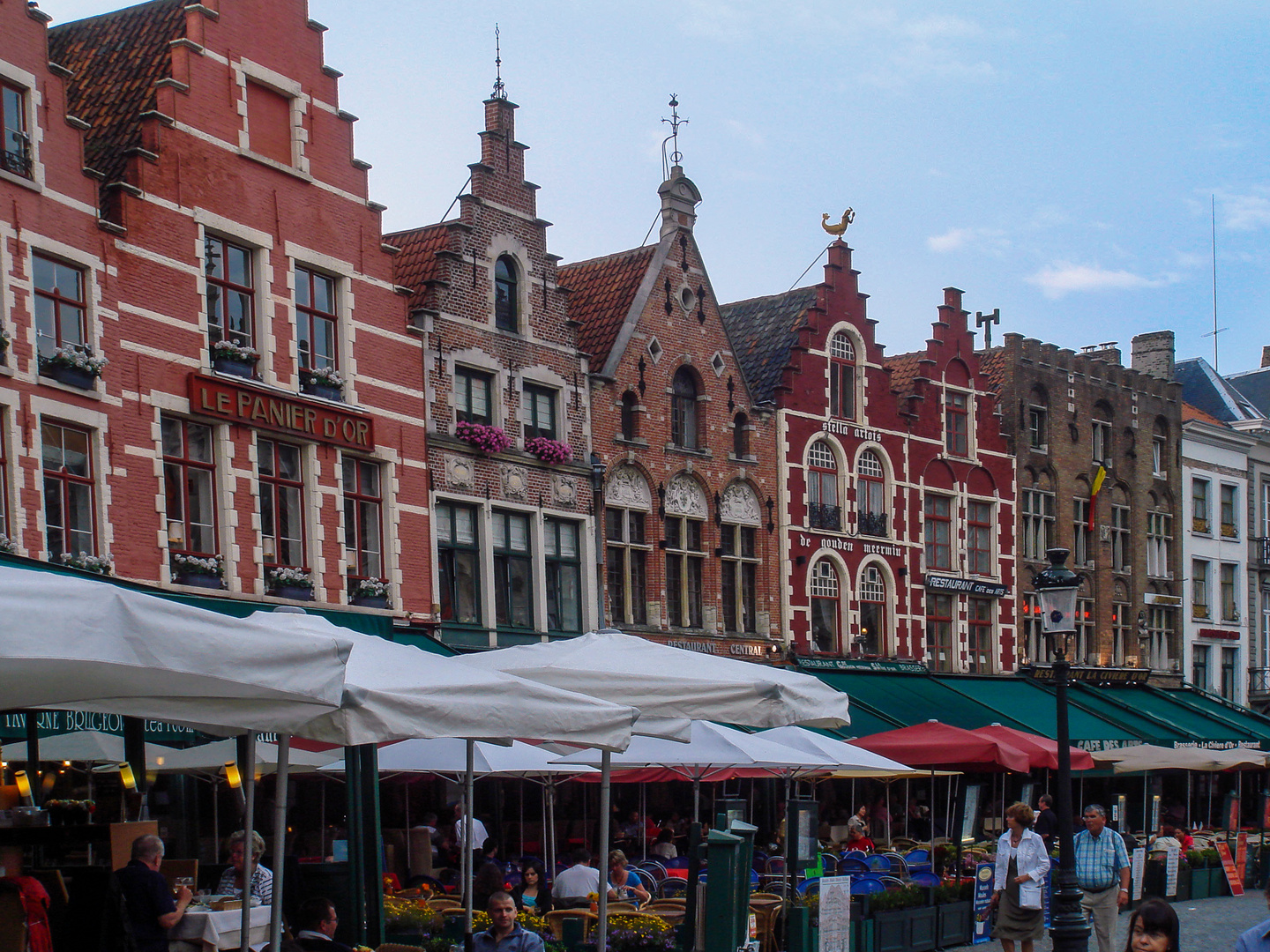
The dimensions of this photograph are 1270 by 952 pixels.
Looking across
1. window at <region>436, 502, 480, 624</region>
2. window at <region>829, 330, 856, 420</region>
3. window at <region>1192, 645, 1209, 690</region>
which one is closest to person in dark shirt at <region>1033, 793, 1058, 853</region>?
window at <region>436, 502, 480, 624</region>

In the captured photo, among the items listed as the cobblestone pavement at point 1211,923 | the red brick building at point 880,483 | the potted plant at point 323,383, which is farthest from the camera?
the red brick building at point 880,483

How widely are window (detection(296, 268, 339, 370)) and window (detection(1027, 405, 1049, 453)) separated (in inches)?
809

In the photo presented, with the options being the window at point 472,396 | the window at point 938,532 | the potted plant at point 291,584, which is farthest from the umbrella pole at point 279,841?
the window at point 938,532

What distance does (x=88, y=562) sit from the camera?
1948 centimetres

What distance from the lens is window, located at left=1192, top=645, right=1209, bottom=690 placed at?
143 ft

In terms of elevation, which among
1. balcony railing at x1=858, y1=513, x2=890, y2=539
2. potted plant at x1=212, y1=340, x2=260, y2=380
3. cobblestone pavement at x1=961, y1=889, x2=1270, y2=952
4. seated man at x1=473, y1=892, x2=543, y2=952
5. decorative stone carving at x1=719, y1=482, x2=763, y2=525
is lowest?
cobblestone pavement at x1=961, y1=889, x2=1270, y2=952

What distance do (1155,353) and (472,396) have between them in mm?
26905

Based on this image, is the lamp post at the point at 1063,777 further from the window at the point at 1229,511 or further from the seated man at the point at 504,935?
the window at the point at 1229,511

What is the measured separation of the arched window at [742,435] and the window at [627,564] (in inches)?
124

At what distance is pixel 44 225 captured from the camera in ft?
64.6

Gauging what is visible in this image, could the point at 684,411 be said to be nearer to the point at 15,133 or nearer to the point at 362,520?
the point at 362,520

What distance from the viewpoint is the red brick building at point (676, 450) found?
28.8 m

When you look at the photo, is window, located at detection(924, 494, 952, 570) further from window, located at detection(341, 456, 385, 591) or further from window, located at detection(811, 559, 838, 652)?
window, located at detection(341, 456, 385, 591)

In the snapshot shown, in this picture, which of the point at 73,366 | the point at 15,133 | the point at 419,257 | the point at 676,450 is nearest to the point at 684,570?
the point at 676,450
